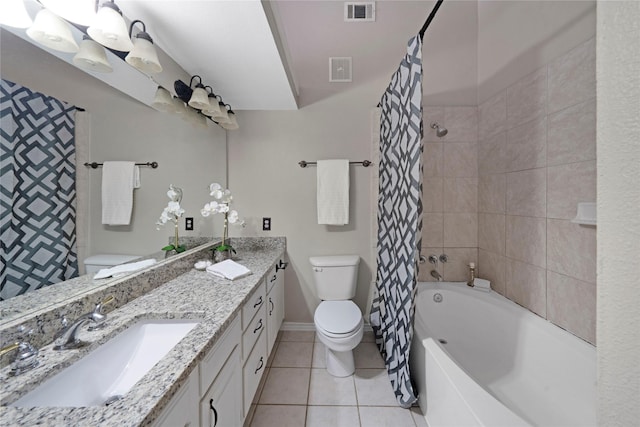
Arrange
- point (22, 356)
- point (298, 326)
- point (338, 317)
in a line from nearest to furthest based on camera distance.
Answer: point (22, 356), point (338, 317), point (298, 326)

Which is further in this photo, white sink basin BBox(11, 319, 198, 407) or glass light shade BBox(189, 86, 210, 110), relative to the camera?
glass light shade BBox(189, 86, 210, 110)

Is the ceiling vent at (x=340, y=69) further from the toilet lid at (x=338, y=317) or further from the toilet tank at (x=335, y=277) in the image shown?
the toilet lid at (x=338, y=317)

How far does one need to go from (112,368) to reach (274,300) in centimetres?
113

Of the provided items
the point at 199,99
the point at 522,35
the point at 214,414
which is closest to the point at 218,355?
the point at 214,414

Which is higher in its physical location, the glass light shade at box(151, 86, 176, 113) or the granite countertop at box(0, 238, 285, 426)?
the glass light shade at box(151, 86, 176, 113)

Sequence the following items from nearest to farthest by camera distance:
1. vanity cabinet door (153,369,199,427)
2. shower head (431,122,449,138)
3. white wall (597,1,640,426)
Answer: white wall (597,1,640,426)
vanity cabinet door (153,369,199,427)
shower head (431,122,449,138)

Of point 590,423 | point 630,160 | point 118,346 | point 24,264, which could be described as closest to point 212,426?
point 118,346

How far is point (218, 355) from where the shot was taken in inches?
36.9

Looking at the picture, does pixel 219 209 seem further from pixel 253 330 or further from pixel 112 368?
pixel 112 368

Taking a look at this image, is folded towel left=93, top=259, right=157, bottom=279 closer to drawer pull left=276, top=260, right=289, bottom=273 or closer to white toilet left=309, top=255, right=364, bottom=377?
drawer pull left=276, top=260, right=289, bottom=273

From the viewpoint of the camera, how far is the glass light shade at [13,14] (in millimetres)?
711

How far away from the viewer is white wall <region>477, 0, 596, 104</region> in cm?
134

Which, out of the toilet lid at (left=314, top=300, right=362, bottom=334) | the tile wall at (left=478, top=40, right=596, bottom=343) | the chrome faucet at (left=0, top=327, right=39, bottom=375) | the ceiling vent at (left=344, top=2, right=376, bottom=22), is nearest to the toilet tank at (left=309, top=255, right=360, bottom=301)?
the toilet lid at (left=314, top=300, right=362, bottom=334)

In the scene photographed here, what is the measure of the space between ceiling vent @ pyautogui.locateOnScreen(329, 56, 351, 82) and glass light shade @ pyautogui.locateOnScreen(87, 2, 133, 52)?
162 cm
